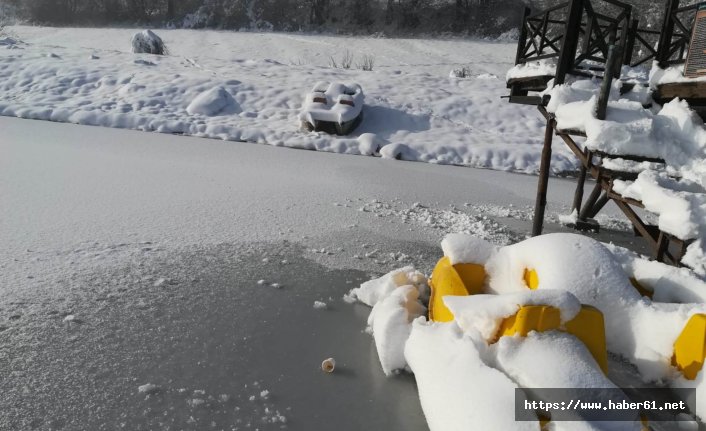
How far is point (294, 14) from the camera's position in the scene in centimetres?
2805

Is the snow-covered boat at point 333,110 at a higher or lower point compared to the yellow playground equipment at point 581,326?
higher

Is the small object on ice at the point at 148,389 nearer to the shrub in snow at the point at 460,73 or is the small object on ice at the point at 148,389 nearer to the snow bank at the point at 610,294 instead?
the snow bank at the point at 610,294

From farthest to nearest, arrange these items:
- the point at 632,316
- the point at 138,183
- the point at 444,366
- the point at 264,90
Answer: the point at 264,90
the point at 138,183
the point at 632,316
the point at 444,366

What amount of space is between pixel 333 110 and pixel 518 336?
8096mm

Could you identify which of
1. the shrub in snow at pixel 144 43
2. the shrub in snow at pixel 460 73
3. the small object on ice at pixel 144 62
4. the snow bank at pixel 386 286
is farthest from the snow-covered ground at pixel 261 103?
the snow bank at pixel 386 286

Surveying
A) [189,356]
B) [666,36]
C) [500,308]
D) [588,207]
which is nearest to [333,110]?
[588,207]

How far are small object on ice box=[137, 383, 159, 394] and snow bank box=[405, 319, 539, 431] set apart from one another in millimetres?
1124

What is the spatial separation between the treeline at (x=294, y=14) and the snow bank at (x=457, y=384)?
2596cm

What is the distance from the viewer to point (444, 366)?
1874mm

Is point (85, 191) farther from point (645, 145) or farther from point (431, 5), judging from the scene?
point (431, 5)

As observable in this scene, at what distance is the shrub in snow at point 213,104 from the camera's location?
10203 mm

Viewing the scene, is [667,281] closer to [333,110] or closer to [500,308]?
[500,308]

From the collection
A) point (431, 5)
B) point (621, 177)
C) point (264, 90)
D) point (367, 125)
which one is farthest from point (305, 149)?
point (431, 5)

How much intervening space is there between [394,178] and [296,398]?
4.95 meters
